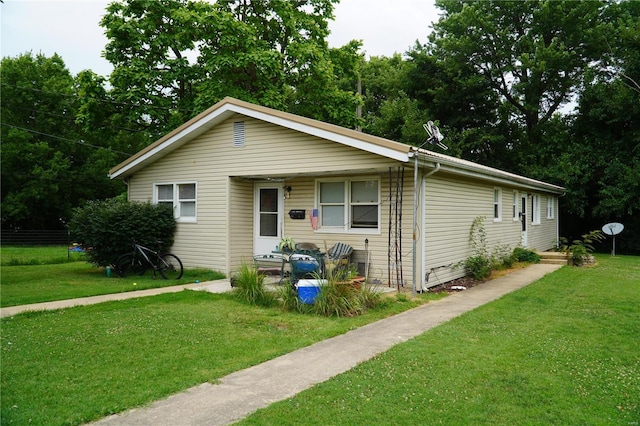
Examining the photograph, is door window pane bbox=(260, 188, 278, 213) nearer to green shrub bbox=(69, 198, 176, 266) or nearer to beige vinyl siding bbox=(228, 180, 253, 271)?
beige vinyl siding bbox=(228, 180, 253, 271)

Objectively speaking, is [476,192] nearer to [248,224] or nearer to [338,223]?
[338,223]

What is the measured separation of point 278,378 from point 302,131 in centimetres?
651

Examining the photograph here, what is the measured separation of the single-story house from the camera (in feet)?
32.2

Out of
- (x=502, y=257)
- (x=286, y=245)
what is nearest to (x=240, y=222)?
(x=286, y=245)

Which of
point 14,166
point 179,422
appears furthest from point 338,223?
point 14,166

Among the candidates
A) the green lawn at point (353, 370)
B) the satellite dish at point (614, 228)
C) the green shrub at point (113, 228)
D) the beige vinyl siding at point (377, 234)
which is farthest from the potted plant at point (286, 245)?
the satellite dish at point (614, 228)

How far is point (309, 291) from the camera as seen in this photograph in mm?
7793

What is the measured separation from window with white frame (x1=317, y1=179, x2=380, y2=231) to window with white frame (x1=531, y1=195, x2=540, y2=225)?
10.3 metres

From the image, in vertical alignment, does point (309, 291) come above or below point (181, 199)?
below

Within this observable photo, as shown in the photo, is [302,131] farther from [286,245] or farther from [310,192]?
[286,245]

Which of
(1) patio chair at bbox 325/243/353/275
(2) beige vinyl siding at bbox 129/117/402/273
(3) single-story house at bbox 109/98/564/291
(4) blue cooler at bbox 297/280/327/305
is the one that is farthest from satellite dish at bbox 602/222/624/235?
(4) blue cooler at bbox 297/280/327/305

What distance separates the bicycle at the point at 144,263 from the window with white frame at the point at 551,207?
15.9m

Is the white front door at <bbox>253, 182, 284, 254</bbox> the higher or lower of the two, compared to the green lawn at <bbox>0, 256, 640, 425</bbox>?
higher

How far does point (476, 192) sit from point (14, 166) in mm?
28752
